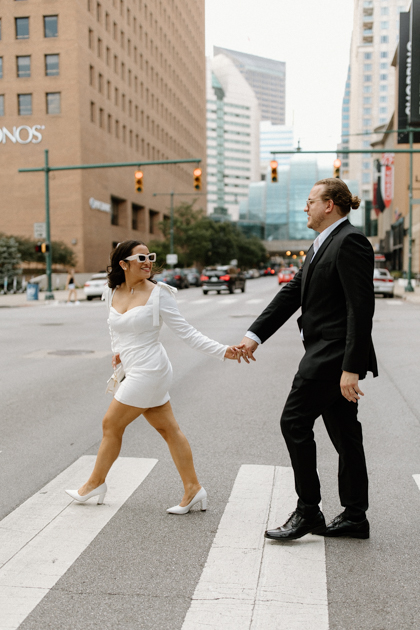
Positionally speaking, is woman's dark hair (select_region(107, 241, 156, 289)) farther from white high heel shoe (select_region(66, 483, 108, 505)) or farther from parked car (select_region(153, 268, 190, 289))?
parked car (select_region(153, 268, 190, 289))

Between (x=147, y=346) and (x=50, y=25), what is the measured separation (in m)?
52.6

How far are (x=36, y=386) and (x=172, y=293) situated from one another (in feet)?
16.9

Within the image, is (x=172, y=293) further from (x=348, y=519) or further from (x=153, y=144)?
(x=153, y=144)

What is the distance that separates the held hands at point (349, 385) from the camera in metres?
3.41

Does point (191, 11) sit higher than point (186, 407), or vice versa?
point (191, 11)

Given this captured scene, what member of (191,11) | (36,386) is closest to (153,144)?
(191,11)

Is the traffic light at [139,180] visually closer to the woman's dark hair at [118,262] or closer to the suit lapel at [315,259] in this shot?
the woman's dark hair at [118,262]

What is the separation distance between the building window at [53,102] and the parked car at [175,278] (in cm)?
1595

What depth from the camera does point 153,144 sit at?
72.3 metres

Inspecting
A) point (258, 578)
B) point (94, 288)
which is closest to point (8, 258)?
point (94, 288)

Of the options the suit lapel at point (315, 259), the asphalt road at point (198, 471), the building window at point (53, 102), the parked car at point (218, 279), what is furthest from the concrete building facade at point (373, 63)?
the suit lapel at point (315, 259)

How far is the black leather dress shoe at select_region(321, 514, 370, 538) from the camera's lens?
3.69m

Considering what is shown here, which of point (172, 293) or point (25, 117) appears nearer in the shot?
point (172, 293)

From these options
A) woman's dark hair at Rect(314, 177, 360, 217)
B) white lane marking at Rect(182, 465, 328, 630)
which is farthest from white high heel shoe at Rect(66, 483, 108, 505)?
woman's dark hair at Rect(314, 177, 360, 217)
